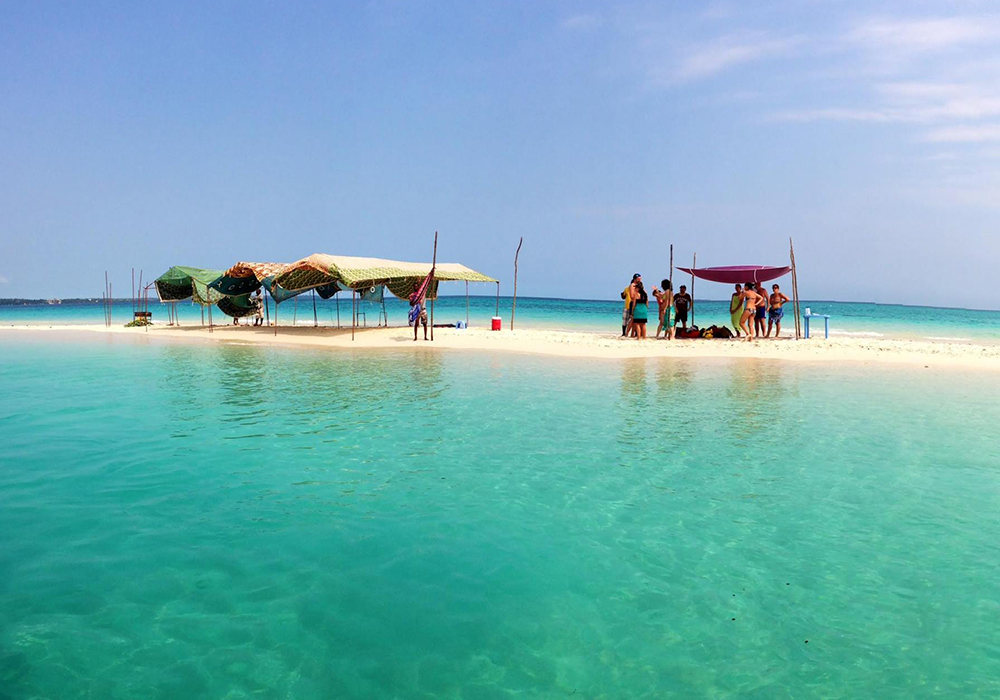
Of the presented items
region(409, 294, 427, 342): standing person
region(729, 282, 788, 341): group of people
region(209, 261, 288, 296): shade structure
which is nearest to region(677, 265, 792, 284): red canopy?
region(729, 282, 788, 341): group of people

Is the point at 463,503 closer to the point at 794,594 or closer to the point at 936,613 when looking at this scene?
the point at 794,594

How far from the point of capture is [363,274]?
71.0 ft

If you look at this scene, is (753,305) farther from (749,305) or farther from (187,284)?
(187,284)

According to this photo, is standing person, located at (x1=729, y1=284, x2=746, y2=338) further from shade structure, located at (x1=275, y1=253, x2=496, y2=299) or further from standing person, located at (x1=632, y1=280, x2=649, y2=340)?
shade structure, located at (x1=275, y1=253, x2=496, y2=299)

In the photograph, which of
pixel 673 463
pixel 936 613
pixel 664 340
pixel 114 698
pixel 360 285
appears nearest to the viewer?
pixel 114 698

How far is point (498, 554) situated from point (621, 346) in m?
15.3

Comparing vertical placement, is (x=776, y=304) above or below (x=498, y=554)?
above

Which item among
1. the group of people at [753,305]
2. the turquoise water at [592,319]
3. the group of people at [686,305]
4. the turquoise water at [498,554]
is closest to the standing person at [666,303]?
the group of people at [686,305]

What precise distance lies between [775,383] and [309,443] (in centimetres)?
890

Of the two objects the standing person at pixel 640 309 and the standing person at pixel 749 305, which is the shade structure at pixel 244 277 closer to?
the standing person at pixel 640 309

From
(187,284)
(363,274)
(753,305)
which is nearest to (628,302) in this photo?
(753,305)

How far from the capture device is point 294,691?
3.07 metres

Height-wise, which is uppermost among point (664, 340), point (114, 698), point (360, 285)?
point (360, 285)

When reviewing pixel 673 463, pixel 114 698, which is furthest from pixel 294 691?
pixel 673 463
